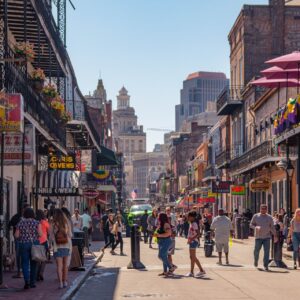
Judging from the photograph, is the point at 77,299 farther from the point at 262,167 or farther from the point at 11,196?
the point at 262,167

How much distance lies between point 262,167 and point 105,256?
18.9 m

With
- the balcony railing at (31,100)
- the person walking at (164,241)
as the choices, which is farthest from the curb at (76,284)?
the balcony railing at (31,100)

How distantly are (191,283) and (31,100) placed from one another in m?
6.69

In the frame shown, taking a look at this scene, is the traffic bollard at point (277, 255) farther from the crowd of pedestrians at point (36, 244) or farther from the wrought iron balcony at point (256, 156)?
the wrought iron balcony at point (256, 156)

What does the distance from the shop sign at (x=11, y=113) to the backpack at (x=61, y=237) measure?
2.15m

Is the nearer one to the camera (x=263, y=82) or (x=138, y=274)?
(x=138, y=274)

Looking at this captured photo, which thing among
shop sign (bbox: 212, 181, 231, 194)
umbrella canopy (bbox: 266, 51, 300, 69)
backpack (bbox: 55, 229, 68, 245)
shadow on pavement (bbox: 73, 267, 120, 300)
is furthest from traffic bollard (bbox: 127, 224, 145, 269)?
shop sign (bbox: 212, 181, 231, 194)

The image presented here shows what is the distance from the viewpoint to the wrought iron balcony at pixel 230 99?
2052 inches

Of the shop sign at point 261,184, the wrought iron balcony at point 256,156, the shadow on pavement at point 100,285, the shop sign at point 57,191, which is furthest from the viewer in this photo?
the shop sign at point 261,184

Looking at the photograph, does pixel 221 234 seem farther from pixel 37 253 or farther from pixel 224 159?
pixel 224 159

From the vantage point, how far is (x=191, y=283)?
16.4m

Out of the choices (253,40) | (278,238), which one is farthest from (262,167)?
(278,238)

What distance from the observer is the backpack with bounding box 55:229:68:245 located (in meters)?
15.2

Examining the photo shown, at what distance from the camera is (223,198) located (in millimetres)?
62531
